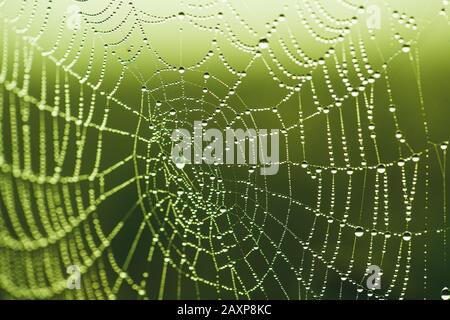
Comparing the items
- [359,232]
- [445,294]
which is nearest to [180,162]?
[359,232]

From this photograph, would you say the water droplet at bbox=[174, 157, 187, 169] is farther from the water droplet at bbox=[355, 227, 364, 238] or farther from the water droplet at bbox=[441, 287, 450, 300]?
the water droplet at bbox=[441, 287, 450, 300]

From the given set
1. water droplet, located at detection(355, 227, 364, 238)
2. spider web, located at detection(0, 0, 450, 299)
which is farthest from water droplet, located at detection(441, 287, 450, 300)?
water droplet, located at detection(355, 227, 364, 238)

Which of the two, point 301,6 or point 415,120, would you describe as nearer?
point 301,6

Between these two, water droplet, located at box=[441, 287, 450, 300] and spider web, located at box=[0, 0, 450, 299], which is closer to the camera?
spider web, located at box=[0, 0, 450, 299]

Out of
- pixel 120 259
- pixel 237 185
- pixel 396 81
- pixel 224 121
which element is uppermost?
pixel 396 81

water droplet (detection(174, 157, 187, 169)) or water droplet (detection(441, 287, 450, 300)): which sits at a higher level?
water droplet (detection(174, 157, 187, 169))

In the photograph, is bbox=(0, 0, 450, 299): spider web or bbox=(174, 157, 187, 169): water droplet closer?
bbox=(0, 0, 450, 299): spider web

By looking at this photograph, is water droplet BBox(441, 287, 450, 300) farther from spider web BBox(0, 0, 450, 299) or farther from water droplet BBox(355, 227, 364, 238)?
water droplet BBox(355, 227, 364, 238)

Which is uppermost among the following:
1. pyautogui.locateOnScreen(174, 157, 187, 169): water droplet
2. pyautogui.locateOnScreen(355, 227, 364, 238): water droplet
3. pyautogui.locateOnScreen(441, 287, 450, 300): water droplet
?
pyautogui.locateOnScreen(174, 157, 187, 169): water droplet

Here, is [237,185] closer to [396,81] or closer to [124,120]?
[124,120]
